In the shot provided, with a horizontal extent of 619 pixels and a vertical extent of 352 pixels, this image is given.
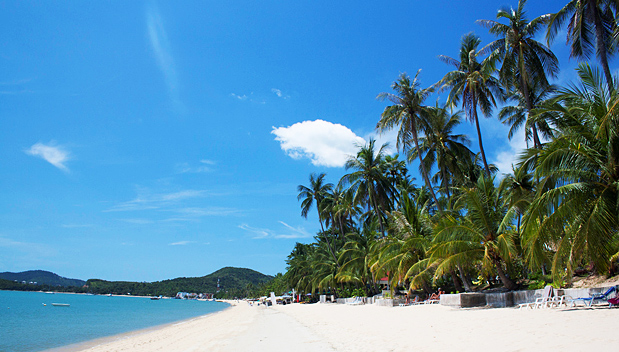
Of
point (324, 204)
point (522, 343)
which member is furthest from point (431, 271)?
point (324, 204)

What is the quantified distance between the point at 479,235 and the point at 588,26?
938cm

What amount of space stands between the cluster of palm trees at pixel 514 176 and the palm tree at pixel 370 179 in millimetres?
88

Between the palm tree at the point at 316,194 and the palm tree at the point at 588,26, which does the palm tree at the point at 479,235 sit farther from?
the palm tree at the point at 316,194

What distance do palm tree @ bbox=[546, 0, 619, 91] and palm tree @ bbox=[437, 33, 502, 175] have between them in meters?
5.01

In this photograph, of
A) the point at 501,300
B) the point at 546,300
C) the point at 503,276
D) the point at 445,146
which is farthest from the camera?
the point at 445,146

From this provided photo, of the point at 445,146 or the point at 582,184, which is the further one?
the point at 445,146

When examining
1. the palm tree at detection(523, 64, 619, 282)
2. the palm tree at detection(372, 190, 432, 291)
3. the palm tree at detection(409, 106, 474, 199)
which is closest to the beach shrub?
the palm tree at detection(523, 64, 619, 282)

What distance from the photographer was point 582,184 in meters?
7.80

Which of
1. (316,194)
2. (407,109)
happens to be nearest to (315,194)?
(316,194)

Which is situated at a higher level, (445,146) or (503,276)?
(445,146)

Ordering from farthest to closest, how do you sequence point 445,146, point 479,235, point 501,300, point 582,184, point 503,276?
point 445,146 → point 479,235 → point 503,276 → point 501,300 → point 582,184

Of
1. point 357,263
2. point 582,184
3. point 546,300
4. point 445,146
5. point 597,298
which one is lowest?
point 546,300

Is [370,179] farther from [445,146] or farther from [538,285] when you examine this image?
[538,285]

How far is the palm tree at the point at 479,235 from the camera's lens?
1250 centimetres
